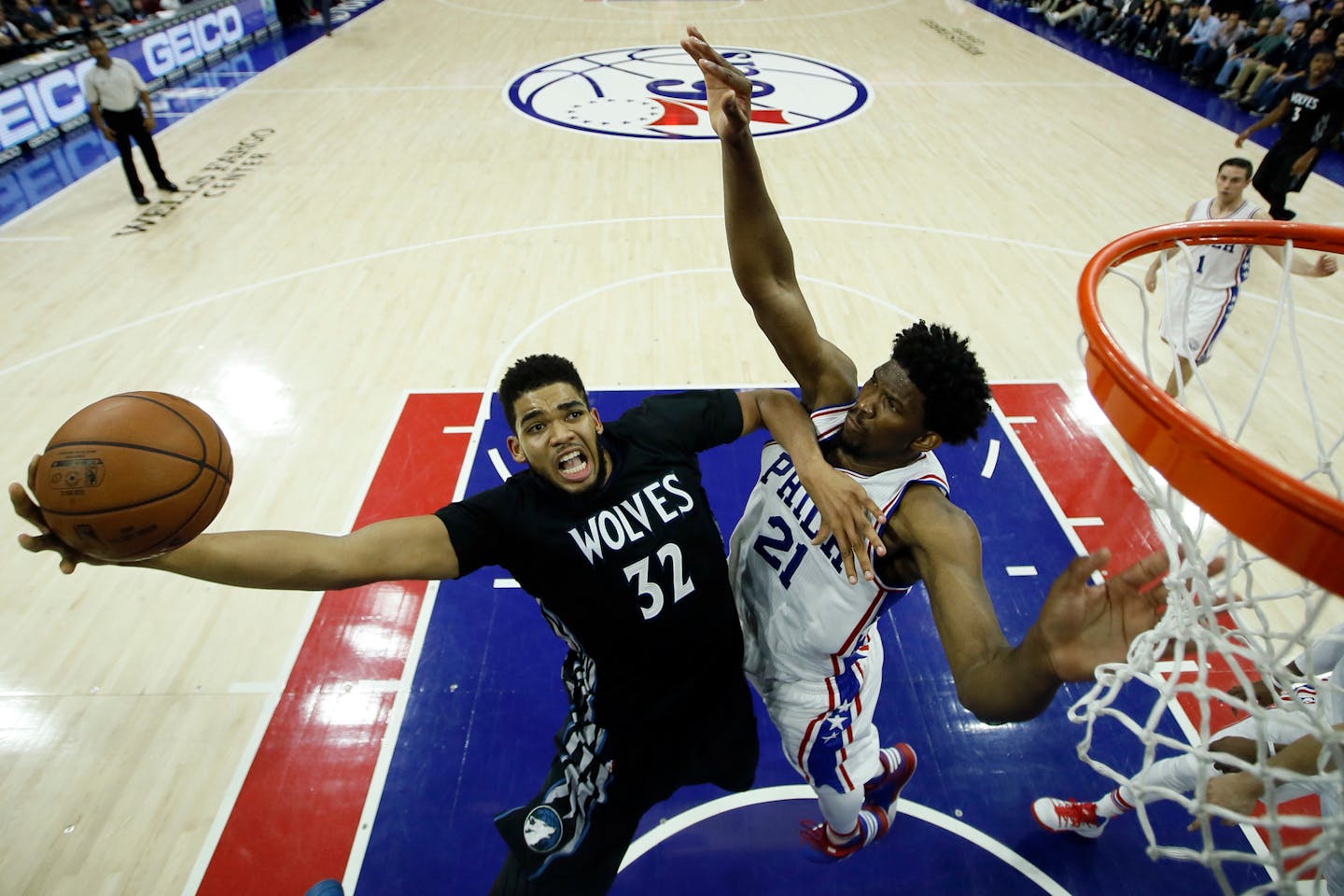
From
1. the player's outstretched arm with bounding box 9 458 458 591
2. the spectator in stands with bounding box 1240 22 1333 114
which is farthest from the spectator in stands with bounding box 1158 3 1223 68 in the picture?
the player's outstretched arm with bounding box 9 458 458 591

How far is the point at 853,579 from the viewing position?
2047 millimetres

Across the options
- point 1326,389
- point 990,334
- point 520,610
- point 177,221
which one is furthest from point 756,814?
point 177,221

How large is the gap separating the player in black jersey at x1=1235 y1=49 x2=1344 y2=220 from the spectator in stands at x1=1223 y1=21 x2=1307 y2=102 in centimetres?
463

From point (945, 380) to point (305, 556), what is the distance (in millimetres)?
1758

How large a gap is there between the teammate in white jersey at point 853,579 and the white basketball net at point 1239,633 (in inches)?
5.6

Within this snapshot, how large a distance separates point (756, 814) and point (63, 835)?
8.98 ft

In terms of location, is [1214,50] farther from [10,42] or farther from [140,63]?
[10,42]

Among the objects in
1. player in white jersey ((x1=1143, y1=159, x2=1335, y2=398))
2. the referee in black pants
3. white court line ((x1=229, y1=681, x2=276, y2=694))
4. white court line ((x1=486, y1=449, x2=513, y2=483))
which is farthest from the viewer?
the referee in black pants

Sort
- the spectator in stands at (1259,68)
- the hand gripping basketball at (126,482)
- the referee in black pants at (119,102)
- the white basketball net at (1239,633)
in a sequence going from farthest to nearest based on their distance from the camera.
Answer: the spectator in stands at (1259,68), the referee in black pants at (119,102), the hand gripping basketball at (126,482), the white basketball net at (1239,633)

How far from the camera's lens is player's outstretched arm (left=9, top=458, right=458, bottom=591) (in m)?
2.02

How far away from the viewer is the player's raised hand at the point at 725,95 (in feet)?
7.09

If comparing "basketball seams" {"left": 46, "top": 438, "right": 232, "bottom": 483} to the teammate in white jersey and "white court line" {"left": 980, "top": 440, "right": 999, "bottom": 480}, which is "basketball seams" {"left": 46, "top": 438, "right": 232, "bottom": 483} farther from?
"white court line" {"left": 980, "top": 440, "right": 999, "bottom": 480}

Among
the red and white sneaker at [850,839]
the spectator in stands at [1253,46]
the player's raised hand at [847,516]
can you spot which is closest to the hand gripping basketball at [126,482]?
the player's raised hand at [847,516]

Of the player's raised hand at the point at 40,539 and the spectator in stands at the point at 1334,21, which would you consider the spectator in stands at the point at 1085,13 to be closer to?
the spectator in stands at the point at 1334,21
